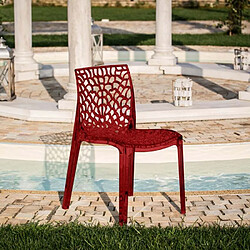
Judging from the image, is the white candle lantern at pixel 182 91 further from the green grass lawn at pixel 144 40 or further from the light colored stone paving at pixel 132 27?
the light colored stone paving at pixel 132 27

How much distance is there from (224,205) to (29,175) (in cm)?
304

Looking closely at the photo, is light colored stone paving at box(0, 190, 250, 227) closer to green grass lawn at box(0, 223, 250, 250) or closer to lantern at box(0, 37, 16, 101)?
green grass lawn at box(0, 223, 250, 250)

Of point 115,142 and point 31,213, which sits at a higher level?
point 115,142

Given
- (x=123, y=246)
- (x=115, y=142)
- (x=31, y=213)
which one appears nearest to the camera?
(x=123, y=246)

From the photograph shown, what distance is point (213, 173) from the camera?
873cm

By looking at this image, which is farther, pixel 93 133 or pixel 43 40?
pixel 43 40

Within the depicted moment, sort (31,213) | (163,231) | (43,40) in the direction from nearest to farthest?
(163,231), (31,213), (43,40)

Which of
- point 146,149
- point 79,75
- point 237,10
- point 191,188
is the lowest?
point 191,188

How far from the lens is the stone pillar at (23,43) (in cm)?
1656

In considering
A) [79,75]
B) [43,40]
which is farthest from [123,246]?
[43,40]

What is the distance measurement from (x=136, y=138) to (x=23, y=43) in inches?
438

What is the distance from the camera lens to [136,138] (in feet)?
20.9

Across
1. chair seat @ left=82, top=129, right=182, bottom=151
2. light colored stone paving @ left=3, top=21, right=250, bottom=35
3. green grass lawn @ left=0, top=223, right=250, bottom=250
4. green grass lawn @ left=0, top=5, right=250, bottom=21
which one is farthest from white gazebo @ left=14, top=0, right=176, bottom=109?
green grass lawn @ left=0, top=5, right=250, bottom=21

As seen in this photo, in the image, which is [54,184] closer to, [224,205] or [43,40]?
[224,205]
